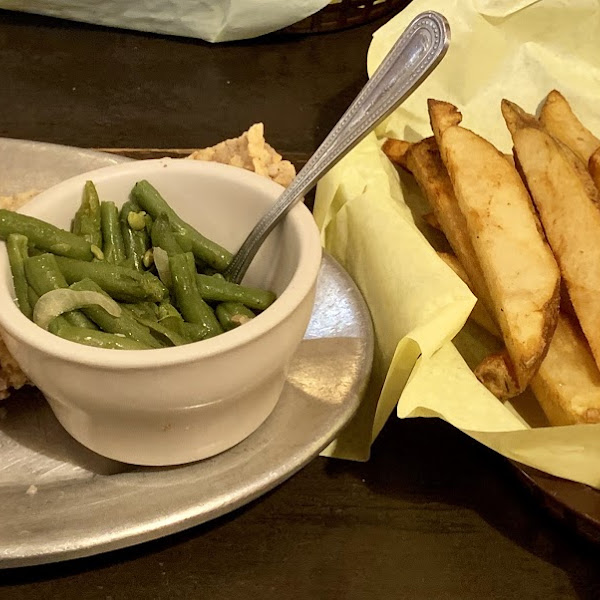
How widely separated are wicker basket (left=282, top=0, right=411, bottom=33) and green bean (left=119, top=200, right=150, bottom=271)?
3.77ft

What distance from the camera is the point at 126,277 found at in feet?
2.82

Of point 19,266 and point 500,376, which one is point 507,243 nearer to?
point 500,376

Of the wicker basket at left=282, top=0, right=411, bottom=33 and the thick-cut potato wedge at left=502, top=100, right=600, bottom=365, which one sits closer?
the thick-cut potato wedge at left=502, top=100, right=600, bottom=365

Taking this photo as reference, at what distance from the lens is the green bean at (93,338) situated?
29.5 inches

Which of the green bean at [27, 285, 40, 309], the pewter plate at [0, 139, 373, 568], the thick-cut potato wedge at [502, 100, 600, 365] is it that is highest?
the thick-cut potato wedge at [502, 100, 600, 365]

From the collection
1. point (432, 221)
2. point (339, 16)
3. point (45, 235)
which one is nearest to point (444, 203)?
point (432, 221)

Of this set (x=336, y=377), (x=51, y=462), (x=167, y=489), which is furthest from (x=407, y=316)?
(x=51, y=462)

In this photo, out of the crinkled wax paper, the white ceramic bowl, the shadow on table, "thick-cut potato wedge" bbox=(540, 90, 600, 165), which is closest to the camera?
the white ceramic bowl

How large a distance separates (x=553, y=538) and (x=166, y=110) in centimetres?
121

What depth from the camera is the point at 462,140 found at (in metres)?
1.05

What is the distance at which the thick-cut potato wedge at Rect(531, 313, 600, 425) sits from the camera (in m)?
0.85

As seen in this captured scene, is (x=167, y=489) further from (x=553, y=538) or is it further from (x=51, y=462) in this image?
(x=553, y=538)

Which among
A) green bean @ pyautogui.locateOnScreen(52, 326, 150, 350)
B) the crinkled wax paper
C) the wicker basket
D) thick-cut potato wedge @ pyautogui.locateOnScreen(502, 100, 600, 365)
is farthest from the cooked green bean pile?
the wicker basket

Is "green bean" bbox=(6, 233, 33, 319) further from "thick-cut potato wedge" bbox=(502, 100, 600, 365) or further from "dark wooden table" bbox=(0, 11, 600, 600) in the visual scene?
"thick-cut potato wedge" bbox=(502, 100, 600, 365)
